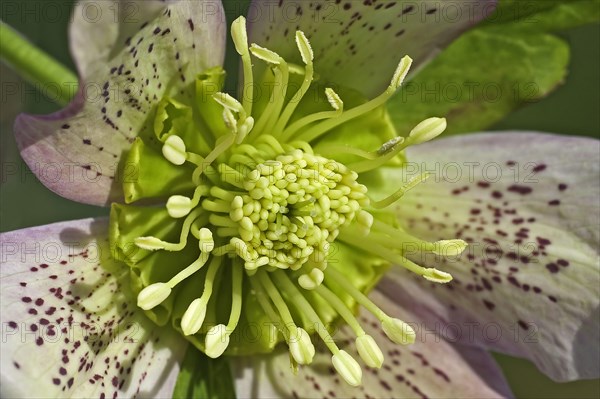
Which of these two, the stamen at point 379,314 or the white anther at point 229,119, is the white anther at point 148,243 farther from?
the stamen at point 379,314

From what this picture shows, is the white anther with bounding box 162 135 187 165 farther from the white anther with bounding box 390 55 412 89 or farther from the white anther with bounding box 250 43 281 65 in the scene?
the white anther with bounding box 390 55 412 89

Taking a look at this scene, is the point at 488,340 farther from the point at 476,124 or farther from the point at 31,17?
the point at 31,17

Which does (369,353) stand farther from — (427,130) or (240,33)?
(240,33)

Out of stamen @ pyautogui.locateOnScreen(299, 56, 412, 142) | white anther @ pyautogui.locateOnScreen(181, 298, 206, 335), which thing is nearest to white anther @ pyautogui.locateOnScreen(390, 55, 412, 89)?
stamen @ pyautogui.locateOnScreen(299, 56, 412, 142)

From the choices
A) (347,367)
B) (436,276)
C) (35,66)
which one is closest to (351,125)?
(436,276)

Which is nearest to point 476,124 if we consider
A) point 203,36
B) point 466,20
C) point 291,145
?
point 466,20

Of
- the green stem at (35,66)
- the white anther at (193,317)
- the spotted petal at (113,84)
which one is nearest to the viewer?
the spotted petal at (113,84)

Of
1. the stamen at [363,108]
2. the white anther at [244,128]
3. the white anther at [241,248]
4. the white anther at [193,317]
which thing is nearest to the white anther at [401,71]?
the stamen at [363,108]

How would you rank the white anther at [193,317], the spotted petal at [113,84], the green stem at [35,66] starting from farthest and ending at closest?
the green stem at [35,66] → the white anther at [193,317] → the spotted petal at [113,84]
